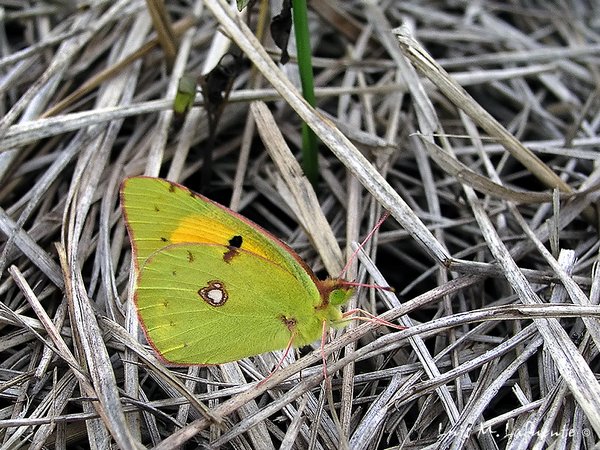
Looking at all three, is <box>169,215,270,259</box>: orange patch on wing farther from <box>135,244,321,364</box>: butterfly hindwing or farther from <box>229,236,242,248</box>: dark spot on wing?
<box>135,244,321,364</box>: butterfly hindwing

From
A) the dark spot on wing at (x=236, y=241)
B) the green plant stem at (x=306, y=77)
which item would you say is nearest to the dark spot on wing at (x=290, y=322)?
the dark spot on wing at (x=236, y=241)

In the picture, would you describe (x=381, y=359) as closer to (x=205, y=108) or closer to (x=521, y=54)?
(x=205, y=108)

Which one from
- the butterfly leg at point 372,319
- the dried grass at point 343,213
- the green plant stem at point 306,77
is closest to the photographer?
the dried grass at point 343,213

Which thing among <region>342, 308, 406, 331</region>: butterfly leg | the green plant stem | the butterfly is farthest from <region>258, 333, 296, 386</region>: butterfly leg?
the green plant stem

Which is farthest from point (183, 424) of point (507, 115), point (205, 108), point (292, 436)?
point (507, 115)

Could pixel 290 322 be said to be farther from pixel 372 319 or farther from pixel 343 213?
pixel 343 213

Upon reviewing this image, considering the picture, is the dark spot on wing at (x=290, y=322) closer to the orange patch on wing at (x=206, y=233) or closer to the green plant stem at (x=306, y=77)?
the orange patch on wing at (x=206, y=233)

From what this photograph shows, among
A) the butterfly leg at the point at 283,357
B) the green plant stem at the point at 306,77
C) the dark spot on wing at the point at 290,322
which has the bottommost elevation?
the butterfly leg at the point at 283,357

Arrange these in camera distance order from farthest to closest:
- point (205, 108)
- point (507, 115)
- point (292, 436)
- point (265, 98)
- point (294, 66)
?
point (507, 115) → point (294, 66) → point (265, 98) → point (205, 108) → point (292, 436)
